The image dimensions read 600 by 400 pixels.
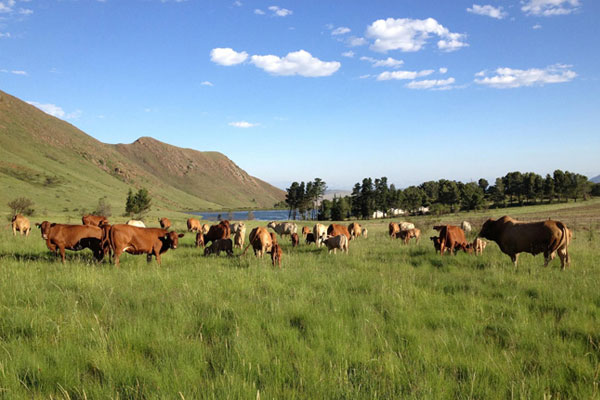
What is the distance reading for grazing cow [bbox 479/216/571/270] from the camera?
966 centimetres

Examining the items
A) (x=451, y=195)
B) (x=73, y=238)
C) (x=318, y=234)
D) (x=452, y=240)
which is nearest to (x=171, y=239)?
(x=73, y=238)

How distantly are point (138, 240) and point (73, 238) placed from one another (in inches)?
99.3

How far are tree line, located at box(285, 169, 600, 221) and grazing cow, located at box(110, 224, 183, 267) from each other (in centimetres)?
10391

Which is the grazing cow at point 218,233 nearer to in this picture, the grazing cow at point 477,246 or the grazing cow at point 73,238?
the grazing cow at point 73,238

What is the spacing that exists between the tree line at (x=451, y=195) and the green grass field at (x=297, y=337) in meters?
108

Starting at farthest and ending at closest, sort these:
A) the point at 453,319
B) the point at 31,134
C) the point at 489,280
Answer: the point at 31,134 → the point at 489,280 → the point at 453,319

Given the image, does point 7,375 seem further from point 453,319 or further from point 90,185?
point 90,185

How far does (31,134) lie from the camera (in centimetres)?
15112

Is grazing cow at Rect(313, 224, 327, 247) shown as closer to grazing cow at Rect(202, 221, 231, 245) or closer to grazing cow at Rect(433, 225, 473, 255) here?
grazing cow at Rect(202, 221, 231, 245)

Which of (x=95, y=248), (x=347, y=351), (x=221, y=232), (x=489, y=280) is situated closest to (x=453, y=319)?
(x=347, y=351)

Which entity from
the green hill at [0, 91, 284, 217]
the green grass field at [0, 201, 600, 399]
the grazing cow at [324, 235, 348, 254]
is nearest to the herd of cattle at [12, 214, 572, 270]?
the green grass field at [0, 201, 600, 399]

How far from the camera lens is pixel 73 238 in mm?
11156

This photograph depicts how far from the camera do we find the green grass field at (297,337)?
130 inches

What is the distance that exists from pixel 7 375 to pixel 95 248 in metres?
9.31
